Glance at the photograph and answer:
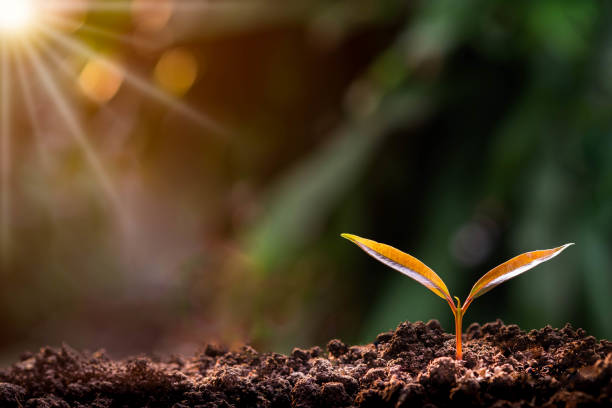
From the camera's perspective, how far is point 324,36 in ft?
6.48

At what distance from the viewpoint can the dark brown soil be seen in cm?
34

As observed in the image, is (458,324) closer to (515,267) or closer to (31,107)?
(515,267)

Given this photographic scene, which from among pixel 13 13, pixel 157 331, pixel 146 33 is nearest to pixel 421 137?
pixel 146 33

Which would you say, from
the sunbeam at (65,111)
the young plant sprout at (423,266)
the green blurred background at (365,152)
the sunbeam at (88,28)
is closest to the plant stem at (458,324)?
the young plant sprout at (423,266)

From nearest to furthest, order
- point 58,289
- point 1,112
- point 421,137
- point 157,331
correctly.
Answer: point 421,137 < point 1,112 < point 58,289 < point 157,331

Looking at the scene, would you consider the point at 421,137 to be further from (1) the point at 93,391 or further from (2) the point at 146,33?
(1) the point at 93,391

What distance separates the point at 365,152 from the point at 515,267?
134 cm

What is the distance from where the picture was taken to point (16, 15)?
5.72 feet

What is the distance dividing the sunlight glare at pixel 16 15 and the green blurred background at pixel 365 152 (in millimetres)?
168

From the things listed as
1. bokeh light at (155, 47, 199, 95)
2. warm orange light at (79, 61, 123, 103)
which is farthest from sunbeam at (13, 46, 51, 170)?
bokeh light at (155, 47, 199, 95)

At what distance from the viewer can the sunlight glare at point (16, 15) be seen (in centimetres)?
164

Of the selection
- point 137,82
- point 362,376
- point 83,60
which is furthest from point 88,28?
point 362,376

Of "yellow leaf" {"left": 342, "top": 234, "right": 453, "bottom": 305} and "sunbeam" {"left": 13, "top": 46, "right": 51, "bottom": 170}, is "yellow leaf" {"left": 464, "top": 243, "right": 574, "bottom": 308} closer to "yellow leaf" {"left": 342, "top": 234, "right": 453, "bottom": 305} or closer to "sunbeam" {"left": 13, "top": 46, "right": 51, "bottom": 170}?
"yellow leaf" {"left": 342, "top": 234, "right": 453, "bottom": 305}

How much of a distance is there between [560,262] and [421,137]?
593 millimetres
